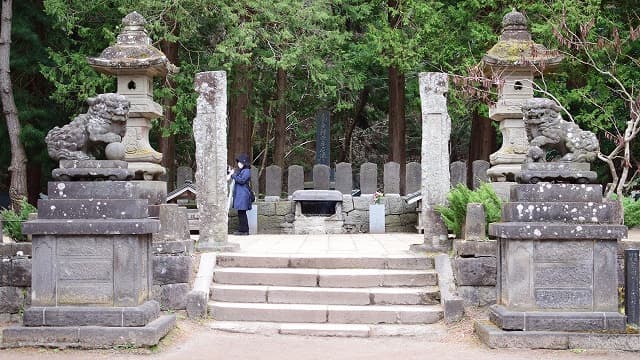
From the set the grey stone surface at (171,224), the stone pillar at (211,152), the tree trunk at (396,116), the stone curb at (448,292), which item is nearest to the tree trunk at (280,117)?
the tree trunk at (396,116)

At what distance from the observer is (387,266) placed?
10484mm

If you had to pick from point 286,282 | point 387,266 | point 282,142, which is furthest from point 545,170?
point 282,142

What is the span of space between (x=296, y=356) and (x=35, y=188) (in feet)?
55.8

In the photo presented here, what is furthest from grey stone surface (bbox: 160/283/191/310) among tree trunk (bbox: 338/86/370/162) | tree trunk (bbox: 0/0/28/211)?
tree trunk (bbox: 338/86/370/162)

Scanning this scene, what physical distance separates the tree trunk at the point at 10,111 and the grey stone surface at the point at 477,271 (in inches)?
521

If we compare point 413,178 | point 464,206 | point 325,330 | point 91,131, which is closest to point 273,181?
point 413,178

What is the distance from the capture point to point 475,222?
9.63 meters

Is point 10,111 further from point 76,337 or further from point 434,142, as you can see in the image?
point 76,337

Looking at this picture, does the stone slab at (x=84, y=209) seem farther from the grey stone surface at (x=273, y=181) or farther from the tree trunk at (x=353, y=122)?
the tree trunk at (x=353, y=122)

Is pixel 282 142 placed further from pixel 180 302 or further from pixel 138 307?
pixel 138 307

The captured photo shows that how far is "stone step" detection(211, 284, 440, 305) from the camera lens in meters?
9.58

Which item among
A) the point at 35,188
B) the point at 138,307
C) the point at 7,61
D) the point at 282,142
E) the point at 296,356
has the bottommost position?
the point at 296,356

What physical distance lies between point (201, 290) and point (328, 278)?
1.77 m

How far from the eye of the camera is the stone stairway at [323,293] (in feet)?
30.2
